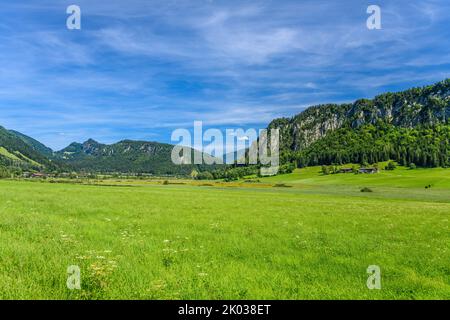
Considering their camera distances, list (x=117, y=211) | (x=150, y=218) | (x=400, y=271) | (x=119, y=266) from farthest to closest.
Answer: (x=117, y=211), (x=150, y=218), (x=400, y=271), (x=119, y=266)

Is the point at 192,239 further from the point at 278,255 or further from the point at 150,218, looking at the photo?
the point at 150,218

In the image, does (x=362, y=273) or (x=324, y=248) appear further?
(x=324, y=248)

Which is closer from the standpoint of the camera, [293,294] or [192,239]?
[293,294]

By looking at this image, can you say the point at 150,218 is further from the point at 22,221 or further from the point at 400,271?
the point at 400,271

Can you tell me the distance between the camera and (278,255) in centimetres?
1455

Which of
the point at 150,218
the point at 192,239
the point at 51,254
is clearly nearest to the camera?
the point at 51,254

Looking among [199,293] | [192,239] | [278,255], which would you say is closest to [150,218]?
[192,239]

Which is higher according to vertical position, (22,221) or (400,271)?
(22,221)

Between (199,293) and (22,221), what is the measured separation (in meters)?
13.6

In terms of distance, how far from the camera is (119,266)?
11078mm

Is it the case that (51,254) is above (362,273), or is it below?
above
